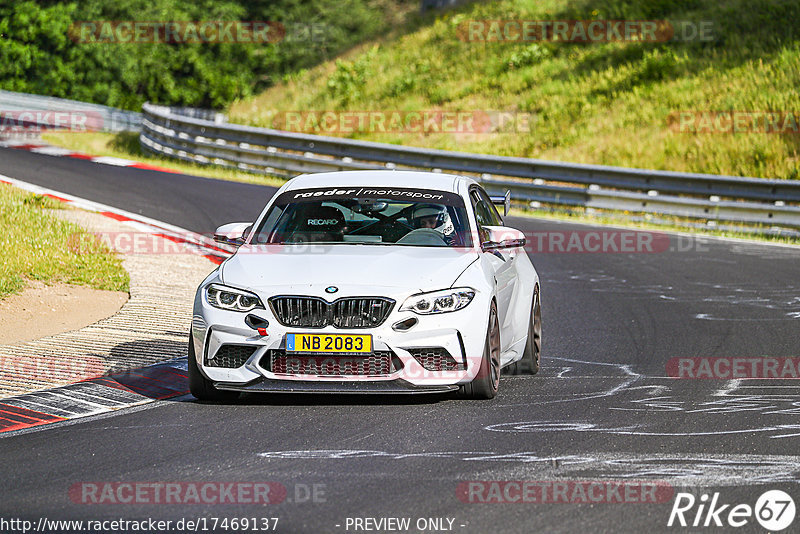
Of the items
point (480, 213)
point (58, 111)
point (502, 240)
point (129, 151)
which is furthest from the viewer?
point (58, 111)

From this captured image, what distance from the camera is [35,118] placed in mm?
41344

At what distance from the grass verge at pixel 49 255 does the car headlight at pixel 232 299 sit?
4.48 metres

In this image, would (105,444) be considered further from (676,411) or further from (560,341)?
(560,341)

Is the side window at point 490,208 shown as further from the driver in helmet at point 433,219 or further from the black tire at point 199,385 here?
the black tire at point 199,385

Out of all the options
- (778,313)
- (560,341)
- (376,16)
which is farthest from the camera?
(376,16)

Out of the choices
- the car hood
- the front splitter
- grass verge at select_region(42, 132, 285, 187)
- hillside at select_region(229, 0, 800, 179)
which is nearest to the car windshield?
the car hood

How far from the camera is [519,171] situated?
24.0 meters

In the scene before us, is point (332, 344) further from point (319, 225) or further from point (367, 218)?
point (367, 218)

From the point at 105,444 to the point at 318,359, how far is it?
4.76ft

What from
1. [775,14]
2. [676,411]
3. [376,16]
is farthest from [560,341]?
[376,16]

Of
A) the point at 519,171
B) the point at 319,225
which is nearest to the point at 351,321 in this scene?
the point at 319,225

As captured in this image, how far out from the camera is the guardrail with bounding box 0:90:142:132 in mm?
41812

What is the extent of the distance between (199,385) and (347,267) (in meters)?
1.25

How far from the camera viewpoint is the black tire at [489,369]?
784cm
